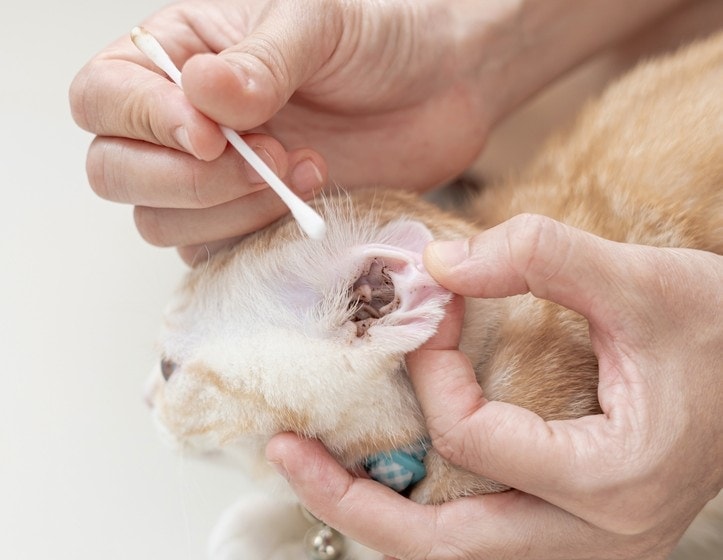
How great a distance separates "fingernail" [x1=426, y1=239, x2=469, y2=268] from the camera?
920mm

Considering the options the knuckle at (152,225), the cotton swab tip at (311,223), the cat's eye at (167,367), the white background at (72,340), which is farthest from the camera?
the white background at (72,340)

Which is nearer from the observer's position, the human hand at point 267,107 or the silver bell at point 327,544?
the human hand at point 267,107

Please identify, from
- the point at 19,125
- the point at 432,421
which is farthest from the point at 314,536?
the point at 19,125

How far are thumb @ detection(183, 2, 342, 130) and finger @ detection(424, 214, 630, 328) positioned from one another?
28 cm

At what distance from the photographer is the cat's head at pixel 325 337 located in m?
0.94

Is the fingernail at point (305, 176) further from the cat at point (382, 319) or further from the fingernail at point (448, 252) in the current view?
the fingernail at point (448, 252)

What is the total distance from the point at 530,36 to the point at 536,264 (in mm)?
892

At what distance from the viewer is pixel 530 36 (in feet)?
5.36

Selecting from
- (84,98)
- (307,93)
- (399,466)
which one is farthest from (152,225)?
(399,466)

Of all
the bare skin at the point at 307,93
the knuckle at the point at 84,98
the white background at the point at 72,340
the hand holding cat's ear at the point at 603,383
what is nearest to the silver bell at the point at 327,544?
the white background at the point at 72,340

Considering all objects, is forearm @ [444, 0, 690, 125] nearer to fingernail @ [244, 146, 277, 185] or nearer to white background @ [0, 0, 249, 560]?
fingernail @ [244, 146, 277, 185]

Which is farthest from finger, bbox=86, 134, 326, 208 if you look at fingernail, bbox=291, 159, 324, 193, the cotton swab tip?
the cotton swab tip

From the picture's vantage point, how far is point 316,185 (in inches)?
45.2

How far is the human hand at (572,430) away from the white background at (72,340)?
1.43 feet
